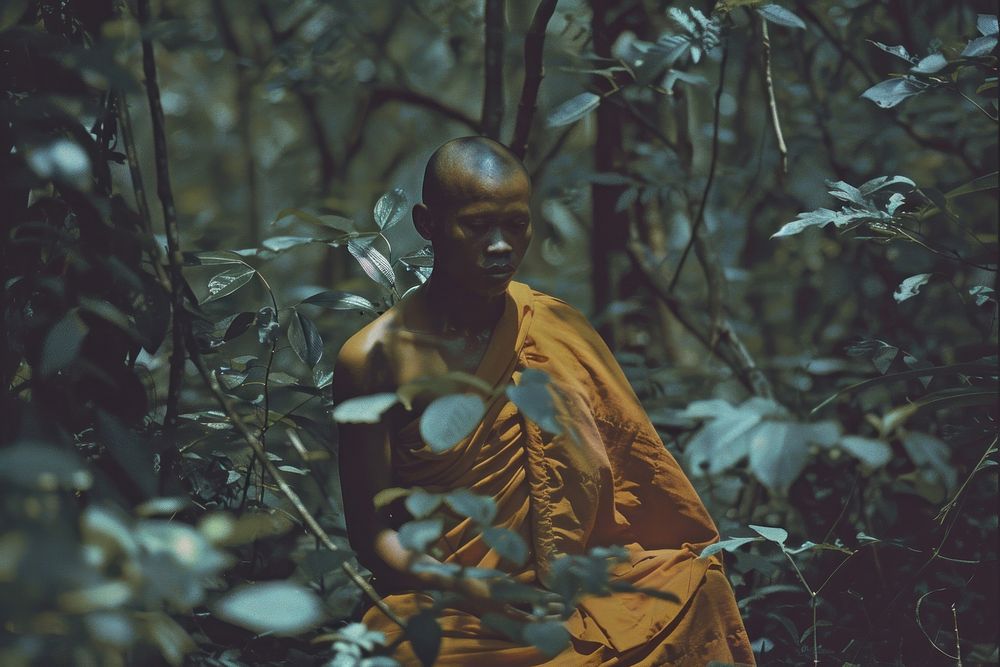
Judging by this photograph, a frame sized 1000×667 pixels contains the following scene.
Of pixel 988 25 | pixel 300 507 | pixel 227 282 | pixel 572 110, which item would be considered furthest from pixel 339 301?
pixel 988 25

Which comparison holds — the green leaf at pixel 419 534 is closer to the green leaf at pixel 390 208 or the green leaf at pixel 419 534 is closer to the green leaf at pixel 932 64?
the green leaf at pixel 390 208

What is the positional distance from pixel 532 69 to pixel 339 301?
0.73m

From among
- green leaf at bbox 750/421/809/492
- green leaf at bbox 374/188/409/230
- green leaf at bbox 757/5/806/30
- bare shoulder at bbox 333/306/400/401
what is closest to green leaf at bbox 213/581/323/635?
green leaf at bbox 750/421/809/492

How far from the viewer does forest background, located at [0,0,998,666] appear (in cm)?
115

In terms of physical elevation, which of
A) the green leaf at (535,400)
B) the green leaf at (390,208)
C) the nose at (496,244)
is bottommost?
the green leaf at (390,208)

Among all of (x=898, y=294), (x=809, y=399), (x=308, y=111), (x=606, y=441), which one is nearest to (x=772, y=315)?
(x=809, y=399)

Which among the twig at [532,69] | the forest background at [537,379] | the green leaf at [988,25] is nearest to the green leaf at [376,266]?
the forest background at [537,379]

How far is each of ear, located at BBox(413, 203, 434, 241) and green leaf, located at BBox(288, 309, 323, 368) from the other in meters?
0.30

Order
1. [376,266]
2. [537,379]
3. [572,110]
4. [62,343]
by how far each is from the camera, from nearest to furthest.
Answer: [537,379]
[62,343]
[376,266]
[572,110]

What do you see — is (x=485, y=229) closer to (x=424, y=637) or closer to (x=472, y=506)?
(x=472, y=506)

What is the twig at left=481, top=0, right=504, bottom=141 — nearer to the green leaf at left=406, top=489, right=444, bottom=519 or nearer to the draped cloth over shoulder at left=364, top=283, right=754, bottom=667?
the draped cloth over shoulder at left=364, top=283, right=754, bottom=667

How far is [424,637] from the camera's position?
1.22m

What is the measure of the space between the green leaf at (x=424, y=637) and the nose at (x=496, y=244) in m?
0.60

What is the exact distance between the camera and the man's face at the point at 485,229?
5.27ft
